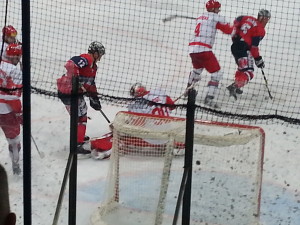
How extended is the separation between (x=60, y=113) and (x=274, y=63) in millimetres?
3204

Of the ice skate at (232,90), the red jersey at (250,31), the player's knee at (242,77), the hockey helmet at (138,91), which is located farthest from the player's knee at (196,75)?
the hockey helmet at (138,91)

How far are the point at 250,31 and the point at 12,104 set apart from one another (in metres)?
3.03

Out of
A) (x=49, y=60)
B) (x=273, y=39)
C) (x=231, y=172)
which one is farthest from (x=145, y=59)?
(x=231, y=172)

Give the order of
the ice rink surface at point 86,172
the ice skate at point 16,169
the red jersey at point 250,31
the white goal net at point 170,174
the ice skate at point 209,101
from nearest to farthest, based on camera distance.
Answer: the white goal net at point 170,174, the ice rink surface at point 86,172, the ice skate at point 16,169, the ice skate at point 209,101, the red jersey at point 250,31

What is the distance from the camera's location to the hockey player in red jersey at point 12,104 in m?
4.63

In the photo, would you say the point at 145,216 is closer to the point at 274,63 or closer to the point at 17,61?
the point at 17,61

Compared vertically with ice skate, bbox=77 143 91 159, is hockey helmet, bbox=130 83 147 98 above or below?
above

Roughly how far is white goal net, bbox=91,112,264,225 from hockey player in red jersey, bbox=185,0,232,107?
7.37ft

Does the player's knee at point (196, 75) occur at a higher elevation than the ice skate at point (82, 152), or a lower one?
higher

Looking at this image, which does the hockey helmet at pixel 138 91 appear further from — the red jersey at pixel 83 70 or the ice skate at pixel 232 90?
the ice skate at pixel 232 90

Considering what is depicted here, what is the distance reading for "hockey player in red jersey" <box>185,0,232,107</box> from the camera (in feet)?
21.4

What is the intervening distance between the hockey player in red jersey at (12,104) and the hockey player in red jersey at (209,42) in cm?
224

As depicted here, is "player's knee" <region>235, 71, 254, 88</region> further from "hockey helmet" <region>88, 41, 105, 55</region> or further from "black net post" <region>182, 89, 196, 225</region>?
"black net post" <region>182, 89, 196, 225</region>

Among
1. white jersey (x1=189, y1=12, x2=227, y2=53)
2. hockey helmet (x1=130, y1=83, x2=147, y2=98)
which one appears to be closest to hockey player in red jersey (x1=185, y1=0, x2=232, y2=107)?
white jersey (x1=189, y1=12, x2=227, y2=53)
